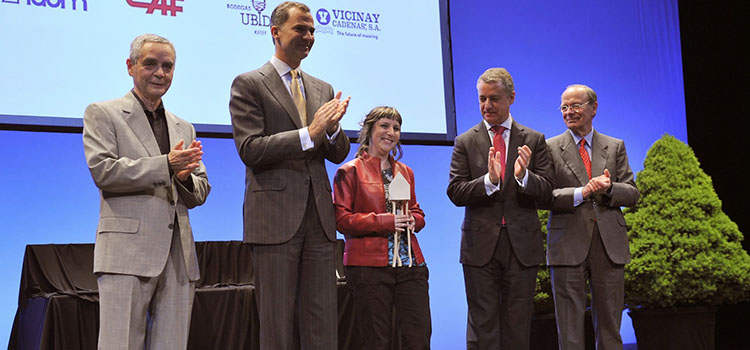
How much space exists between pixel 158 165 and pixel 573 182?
2.26 metres

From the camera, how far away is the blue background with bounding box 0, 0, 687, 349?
4.26 meters

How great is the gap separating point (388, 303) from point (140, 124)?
1.30 m

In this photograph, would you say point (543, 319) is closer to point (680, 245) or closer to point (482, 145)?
point (680, 245)

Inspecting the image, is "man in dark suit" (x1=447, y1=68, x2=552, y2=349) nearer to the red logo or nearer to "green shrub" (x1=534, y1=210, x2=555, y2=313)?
"green shrub" (x1=534, y1=210, x2=555, y2=313)

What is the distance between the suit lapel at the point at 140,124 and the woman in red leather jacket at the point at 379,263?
0.88 meters

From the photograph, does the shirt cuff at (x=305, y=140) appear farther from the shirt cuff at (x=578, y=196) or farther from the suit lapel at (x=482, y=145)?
the shirt cuff at (x=578, y=196)

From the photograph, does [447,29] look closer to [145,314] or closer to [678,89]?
[678,89]

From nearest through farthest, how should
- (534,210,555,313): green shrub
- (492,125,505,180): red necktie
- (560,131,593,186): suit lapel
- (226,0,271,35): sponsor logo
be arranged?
(492,125,505,180): red necktie → (560,131,593,186): suit lapel → (226,0,271,35): sponsor logo → (534,210,555,313): green shrub

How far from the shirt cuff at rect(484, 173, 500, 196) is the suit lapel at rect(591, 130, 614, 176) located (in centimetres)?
85

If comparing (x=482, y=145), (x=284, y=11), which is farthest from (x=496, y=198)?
(x=284, y=11)

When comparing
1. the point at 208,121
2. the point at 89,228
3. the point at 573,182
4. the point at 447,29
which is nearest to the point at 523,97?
the point at 447,29

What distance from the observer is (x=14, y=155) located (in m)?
4.23

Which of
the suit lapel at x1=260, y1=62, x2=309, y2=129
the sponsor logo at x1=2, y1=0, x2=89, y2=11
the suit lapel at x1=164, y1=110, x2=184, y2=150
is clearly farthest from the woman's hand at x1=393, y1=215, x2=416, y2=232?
the sponsor logo at x1=2, y1=0, x2=89, y2=11

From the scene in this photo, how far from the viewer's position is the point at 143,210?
253 centimetres
